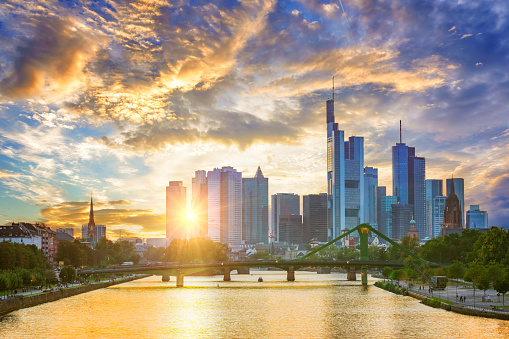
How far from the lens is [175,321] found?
7062cm

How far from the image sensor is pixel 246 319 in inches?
2822

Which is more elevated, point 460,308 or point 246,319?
point 460,308

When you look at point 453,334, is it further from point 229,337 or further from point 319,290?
point 319,290

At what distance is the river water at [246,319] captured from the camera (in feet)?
197

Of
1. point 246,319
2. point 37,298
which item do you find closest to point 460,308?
point 246,319

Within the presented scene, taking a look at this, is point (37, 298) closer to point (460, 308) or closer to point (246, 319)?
point (246, 319)

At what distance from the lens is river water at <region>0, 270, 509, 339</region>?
60188 millimetres

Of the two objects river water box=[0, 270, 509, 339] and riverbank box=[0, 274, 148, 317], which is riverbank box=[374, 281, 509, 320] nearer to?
river water box=[0, 270, 509, 339]

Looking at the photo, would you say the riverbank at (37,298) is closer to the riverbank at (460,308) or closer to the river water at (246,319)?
the river water at (246,319)

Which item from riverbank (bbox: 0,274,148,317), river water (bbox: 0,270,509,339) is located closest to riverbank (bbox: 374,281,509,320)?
river water (bbox: 0,270,509,339)

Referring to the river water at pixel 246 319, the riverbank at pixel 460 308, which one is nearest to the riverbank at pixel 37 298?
the river water at pixel 246 319

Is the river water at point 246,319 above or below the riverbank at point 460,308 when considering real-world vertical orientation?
below

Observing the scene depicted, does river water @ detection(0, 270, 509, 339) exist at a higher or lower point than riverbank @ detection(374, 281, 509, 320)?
lower

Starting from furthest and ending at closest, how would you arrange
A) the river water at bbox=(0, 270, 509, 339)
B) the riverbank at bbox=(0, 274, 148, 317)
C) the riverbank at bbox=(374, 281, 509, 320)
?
the riverbank at bbox=(0, 274, 148, 317) → the riverbank at bbox=(374, 281, 509, 320) → the river water at bbox=(0, 270, 509, 339)
